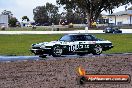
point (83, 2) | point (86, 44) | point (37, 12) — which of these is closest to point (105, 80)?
point (86, 44)

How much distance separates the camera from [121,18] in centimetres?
10162

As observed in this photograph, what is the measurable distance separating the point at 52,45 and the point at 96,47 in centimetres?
298

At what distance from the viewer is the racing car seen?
1886 centimetres

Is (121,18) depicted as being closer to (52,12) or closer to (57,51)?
(52,12)

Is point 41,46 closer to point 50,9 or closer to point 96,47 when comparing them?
point 96,47

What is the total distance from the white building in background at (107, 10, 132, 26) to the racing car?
74799mm

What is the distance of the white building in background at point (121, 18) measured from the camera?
96188 mm

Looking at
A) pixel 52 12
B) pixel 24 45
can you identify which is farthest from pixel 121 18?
pixel 24 45

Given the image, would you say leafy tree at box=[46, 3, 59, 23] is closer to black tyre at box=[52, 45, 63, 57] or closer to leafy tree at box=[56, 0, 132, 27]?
leafy tree at box=[56, 0, 132, 27]

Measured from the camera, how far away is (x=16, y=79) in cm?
1026

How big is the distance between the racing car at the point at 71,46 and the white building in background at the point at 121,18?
245ft

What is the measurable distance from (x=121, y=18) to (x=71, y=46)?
84017mm

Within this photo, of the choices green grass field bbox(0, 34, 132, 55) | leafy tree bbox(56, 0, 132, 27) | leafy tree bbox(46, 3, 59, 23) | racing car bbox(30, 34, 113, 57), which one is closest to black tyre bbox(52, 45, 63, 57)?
racing car bbox(30, 34, 113, 57)

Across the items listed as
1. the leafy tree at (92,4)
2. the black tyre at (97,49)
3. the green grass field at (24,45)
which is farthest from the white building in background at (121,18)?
the black tyre at (97,49)
